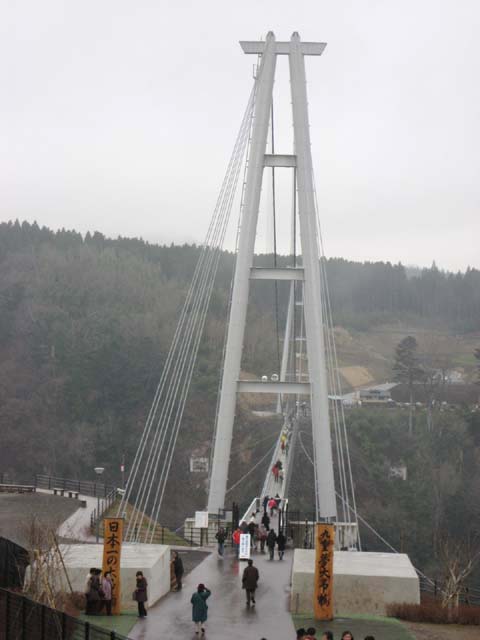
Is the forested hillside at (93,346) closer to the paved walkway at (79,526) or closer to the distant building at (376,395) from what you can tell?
the distant building at (376,395)

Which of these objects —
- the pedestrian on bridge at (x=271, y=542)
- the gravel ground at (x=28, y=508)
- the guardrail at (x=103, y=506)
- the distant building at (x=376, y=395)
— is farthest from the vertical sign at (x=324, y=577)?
the distant building at (x=376, y=395)

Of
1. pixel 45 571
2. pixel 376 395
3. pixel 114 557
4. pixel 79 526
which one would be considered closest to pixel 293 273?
pixel 79 526

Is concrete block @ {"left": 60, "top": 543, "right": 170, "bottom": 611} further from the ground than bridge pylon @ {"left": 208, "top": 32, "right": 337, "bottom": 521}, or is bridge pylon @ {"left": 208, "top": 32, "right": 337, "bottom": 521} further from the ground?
bridge pylon @ {"left": 208, "top": 32, "right": 337, "bottom": 521}

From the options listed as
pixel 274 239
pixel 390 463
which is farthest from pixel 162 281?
pixel 274 239

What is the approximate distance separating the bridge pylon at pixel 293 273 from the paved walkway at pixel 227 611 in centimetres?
567

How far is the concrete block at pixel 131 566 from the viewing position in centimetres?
1620

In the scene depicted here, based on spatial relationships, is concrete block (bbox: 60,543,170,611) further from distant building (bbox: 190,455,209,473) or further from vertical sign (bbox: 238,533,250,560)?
distant building (bbox: 190,455,209,473)

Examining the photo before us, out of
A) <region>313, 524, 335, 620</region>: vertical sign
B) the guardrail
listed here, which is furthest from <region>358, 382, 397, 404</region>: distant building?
<region>313, 524, 335, 620</region>: vertical sign

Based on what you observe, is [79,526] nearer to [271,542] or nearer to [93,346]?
[271,542]

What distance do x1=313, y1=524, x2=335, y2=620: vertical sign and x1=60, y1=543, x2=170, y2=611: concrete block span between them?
2.40 metres

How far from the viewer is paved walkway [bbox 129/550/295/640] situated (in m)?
14.7

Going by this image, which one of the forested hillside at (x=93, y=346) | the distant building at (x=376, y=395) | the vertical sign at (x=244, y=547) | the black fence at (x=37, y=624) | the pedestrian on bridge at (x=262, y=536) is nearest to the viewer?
the black fence at (x=37, y=624)

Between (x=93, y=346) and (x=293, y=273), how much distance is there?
193 ft

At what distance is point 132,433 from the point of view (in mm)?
79125
